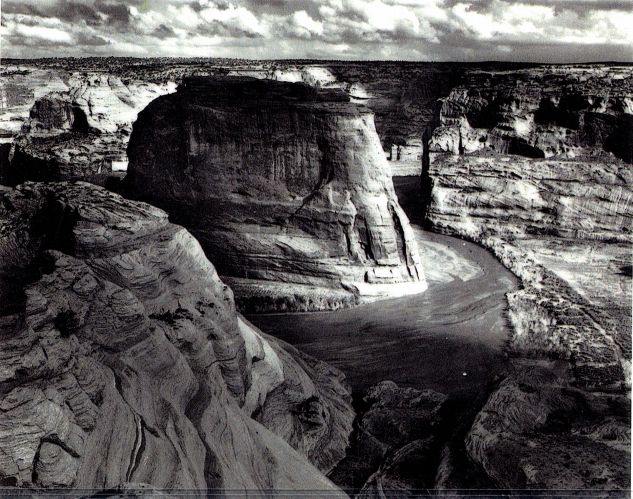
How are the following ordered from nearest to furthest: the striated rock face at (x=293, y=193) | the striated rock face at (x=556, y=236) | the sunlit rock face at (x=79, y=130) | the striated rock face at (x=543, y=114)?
the striated rock face at (x=556, y=236) → the striated rock face at (x=293, y=193) → the striated rock face at (x=543, y=114) → the sunlit rock face at (x=79, y=130)

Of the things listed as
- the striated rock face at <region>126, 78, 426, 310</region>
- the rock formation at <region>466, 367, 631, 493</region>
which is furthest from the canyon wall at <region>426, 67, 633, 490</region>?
the striated rock face at <region>126, 78, 426, 310</region>

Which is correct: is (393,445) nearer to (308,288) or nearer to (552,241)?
(308,288)

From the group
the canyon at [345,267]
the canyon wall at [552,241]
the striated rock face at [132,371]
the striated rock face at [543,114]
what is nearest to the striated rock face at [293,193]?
the canyon at [345,267]

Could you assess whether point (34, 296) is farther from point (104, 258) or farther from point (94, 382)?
point (104, 258)

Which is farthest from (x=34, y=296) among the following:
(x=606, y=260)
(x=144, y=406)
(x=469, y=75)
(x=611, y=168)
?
(x=469, y=75)

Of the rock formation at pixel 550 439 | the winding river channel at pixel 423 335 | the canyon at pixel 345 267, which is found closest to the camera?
the rock formation at pixel 550 439

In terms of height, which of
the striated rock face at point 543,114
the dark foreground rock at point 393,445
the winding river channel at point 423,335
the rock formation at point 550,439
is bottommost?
the winding river channel at point 423,335

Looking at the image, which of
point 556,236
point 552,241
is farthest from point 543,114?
point 552,241

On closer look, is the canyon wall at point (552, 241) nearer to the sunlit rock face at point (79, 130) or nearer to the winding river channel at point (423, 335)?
the winding river channel at point (423, 335)
